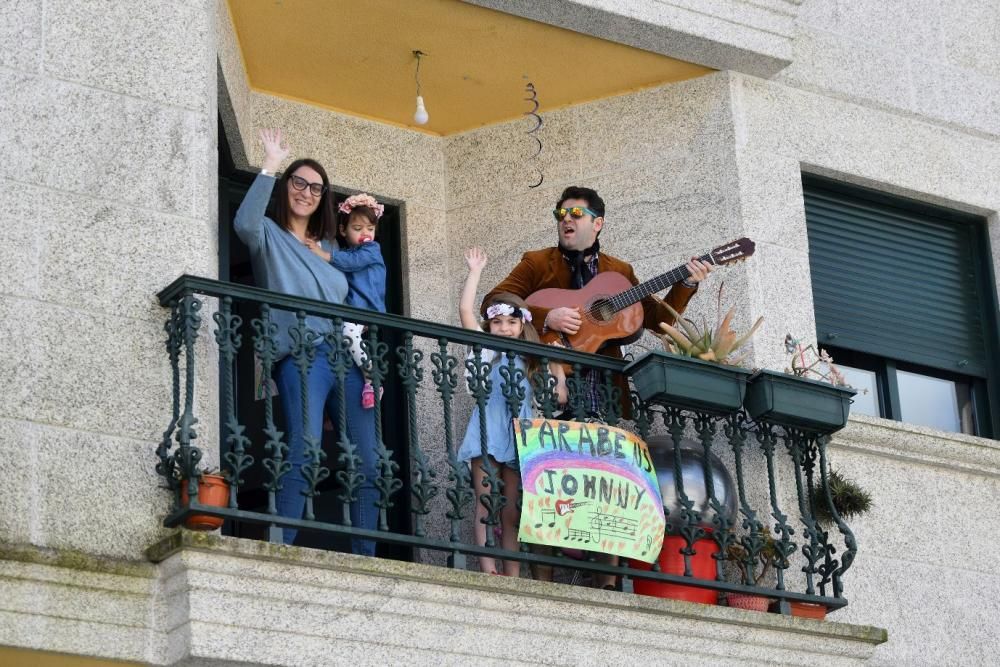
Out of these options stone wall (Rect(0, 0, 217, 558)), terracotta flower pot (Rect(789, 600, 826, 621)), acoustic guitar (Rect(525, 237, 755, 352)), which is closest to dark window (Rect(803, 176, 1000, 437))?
acoustic guitar (Rect(525, 237, 755, 352))

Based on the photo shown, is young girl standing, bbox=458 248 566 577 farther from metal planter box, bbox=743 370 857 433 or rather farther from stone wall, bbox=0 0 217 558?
stone wall, bbox=0 0 217 558

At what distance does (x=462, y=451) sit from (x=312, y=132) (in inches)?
102

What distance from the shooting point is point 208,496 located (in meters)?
8.48

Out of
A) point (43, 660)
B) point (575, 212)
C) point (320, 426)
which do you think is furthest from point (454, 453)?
point (43, 660)

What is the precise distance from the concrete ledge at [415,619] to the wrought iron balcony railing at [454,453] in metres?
0.16

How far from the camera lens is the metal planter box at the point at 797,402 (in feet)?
32.4

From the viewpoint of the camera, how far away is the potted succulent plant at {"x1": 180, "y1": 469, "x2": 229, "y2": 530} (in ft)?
27.7

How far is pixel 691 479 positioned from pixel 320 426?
1796mm

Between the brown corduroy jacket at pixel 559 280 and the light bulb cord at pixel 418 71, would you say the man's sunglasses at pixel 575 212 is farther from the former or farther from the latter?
the light bulb cord at pixel 418 71

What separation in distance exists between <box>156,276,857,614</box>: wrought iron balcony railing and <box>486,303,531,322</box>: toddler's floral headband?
8.4 inches

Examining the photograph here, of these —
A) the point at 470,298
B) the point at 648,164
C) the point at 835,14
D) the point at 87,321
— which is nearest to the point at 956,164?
the point at 835,14

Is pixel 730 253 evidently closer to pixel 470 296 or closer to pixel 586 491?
pixel 470 296

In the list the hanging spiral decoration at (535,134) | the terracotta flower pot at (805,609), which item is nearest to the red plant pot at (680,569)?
the terracotta flower pot at (805,609)

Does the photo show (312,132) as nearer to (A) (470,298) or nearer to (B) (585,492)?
(A) (470,298)
